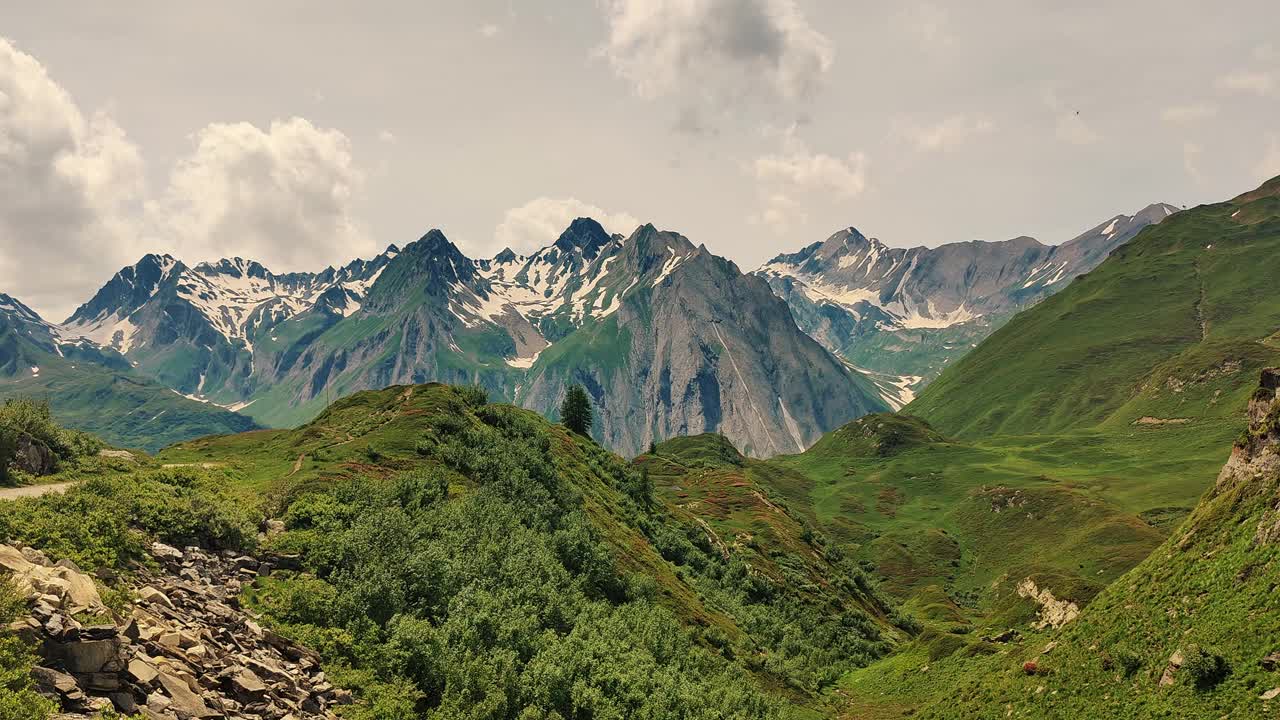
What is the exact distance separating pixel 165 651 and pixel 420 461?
4602 cm

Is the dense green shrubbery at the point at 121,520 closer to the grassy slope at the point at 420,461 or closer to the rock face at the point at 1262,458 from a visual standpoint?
the grassy slope at the point at 420,461

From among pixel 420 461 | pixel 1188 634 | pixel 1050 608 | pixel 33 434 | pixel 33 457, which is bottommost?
pixel 1050 608

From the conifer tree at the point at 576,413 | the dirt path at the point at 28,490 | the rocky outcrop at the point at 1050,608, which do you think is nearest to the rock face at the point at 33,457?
the dirt path at the point at 28,490

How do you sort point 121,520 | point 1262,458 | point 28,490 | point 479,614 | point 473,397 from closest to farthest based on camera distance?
point 121,520 < point 479,614 < point 1262,458 < point 28,490 < point 473,397

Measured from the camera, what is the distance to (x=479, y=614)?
37.2 meters

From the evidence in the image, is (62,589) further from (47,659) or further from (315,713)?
(315,713)

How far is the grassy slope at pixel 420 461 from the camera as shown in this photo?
62906 mm

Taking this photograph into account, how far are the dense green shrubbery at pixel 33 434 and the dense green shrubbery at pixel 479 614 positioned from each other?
82.5 feet

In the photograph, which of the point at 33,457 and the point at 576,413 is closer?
the point at 33,457

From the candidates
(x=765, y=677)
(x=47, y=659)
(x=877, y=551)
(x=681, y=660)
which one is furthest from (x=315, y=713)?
(x=877, y=551)

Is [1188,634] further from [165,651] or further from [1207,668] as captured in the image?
[165,651]

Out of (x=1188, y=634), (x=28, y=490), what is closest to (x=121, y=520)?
(x=28, y=490)

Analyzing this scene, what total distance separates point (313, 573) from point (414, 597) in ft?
20.5

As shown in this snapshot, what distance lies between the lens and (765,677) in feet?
212
